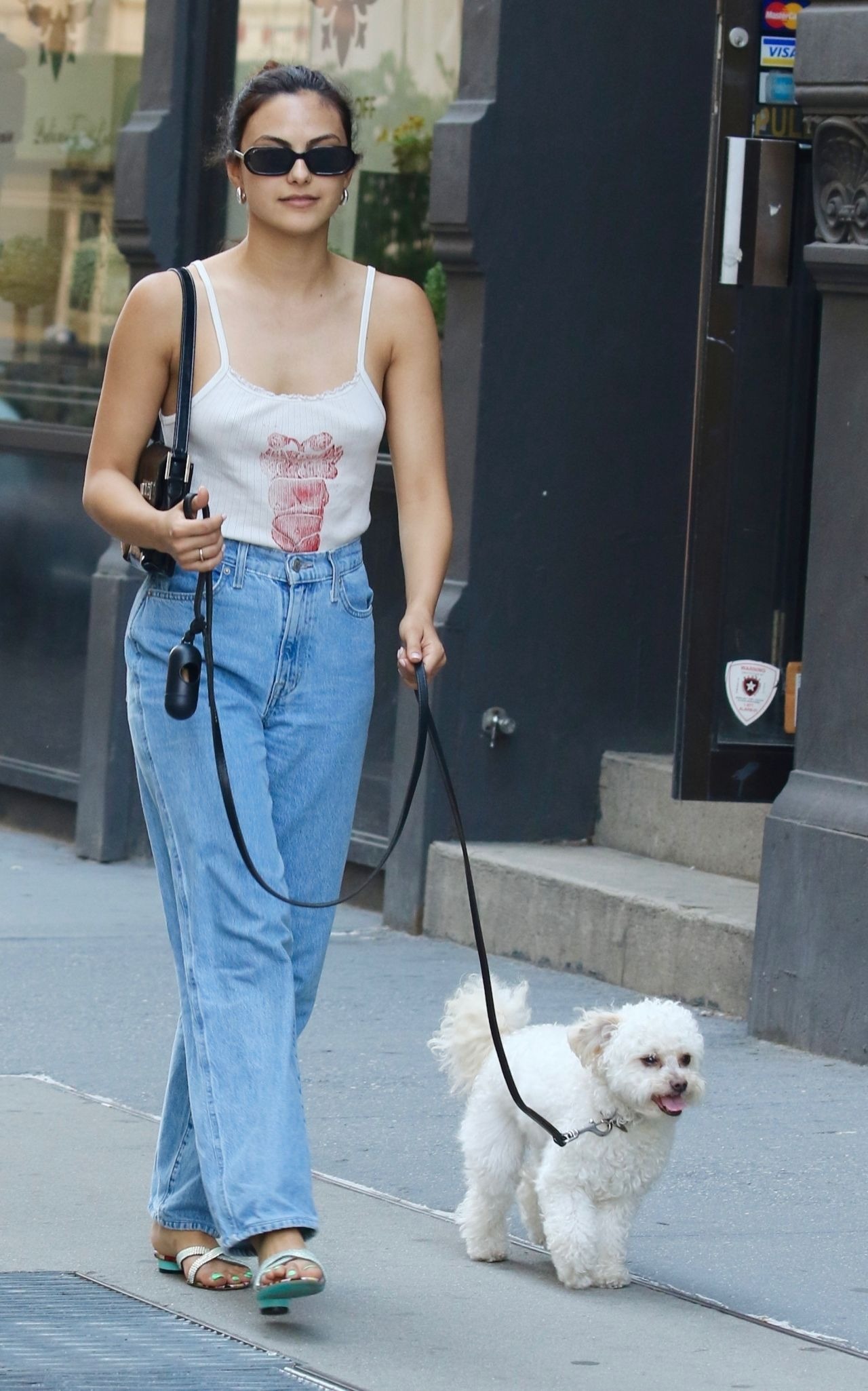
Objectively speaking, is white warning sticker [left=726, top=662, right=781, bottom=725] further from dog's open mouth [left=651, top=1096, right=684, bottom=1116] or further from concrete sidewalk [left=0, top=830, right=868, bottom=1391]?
dog's open mouth [left=651, top=1096, right=684, bottom=1116]

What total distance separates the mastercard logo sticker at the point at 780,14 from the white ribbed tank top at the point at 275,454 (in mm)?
3007

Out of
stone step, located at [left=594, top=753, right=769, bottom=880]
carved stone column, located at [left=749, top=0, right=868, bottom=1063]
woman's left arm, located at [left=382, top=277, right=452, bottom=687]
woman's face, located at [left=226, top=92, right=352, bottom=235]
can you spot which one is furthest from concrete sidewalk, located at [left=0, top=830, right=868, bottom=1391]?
woman's face, located at [left=226, top=92, right=352, bottom=235]

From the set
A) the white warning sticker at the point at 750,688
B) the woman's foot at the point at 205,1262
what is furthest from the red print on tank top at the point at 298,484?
the white warning sticker at the point at 750,688

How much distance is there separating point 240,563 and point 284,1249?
1.15 metres

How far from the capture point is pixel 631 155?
322 inches

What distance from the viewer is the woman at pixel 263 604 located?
4141 millimetres

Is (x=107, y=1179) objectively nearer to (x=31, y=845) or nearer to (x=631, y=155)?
(x=631, y=155)

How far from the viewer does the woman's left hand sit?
422cm

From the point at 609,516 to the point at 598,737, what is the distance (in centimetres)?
75

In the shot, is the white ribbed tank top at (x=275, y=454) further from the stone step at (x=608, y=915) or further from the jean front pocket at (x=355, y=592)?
the stone step at (x=608, y=915)

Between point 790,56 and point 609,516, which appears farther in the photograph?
point 609,516

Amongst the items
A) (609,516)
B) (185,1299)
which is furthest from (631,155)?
(185,1299)

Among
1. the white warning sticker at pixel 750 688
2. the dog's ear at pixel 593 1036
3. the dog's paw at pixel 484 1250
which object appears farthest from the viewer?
the white warning sticker at pixel 750 688

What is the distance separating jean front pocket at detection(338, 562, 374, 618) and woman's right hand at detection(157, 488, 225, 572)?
0.30 meters
